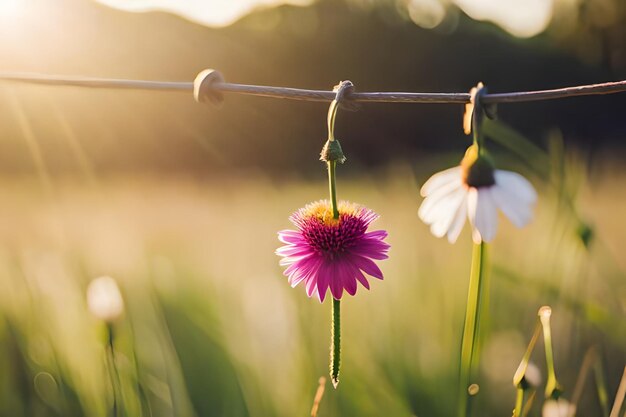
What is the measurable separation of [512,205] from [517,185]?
1 cm

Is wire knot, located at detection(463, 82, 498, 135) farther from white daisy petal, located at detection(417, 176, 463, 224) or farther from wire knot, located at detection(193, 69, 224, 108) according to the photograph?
wire knot, located at detection(193, 69, 224, 108)

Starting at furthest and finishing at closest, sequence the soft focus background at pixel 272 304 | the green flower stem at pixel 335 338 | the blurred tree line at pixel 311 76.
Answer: the blurred tree line at pixel 311 76 → the soft focus background at pixel 272 304 → the green flower stem at pixel 335 338

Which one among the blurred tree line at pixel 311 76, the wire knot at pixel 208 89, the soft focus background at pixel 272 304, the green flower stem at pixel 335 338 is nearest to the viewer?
the green flower stem at pixel 335 338

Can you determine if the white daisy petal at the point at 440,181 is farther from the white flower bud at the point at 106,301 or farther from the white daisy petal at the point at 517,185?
the white flower bud at the point at 106,301

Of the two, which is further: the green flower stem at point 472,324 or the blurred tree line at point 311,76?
the blurred tree line at point 311,76

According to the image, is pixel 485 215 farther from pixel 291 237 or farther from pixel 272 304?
pixel 272 304

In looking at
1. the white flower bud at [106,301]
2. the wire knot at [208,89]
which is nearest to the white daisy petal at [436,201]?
the wire knot at [208,89]

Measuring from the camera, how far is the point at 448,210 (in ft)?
0.90

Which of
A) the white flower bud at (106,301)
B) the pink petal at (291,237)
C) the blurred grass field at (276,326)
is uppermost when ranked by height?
the pink petal at (291,237)

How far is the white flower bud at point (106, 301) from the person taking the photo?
428 mm

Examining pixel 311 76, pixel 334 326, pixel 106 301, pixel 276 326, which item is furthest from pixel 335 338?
pixel 311 76

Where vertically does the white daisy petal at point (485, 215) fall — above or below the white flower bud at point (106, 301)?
above

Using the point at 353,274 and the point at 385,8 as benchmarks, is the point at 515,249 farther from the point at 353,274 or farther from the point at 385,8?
Result: the point at 385,8

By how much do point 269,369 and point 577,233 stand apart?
27 cm
